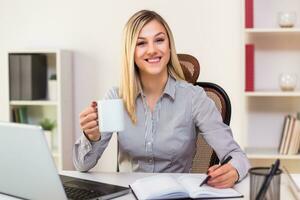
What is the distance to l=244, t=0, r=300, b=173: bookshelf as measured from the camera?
3021mm

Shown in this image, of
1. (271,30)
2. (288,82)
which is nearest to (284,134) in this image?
(288,82)

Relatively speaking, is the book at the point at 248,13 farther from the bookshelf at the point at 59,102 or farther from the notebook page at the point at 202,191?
the notebook page at the point at 202,191

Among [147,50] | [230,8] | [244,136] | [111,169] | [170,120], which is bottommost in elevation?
[111,169]

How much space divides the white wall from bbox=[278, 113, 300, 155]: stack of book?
277 millimetres

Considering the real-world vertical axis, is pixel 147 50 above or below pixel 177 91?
above

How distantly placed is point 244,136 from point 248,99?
254mm

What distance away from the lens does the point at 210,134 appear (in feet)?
5.64

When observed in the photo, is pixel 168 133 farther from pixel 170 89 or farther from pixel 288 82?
pixel 288 82

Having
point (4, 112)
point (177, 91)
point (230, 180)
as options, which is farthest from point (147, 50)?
point (4, 112)

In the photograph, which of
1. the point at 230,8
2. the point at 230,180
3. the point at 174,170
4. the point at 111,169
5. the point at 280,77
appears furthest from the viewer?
the point at 111,169

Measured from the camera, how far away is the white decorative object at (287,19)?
112 inches

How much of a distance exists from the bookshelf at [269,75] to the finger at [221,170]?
5.15 feet

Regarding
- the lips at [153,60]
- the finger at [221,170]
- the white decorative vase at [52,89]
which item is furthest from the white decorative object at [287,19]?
the finger at [221,170]

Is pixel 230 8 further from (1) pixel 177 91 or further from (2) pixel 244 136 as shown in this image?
(1) pixel 177 91
